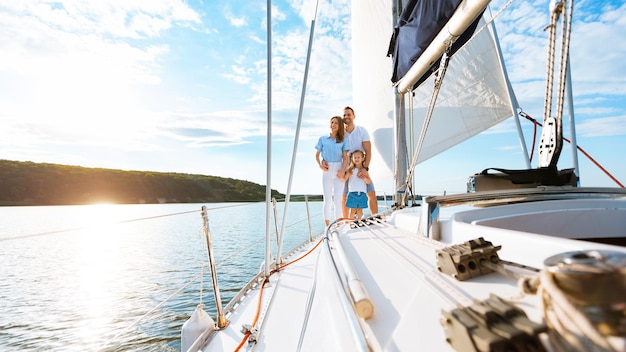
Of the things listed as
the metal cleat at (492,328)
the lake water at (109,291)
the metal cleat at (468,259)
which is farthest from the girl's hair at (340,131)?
the metal cleat at (492,328)

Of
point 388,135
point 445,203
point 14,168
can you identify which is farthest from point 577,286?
point 14,168

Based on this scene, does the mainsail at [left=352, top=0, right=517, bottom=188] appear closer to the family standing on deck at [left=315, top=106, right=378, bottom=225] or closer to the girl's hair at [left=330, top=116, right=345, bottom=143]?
the family standing on deck at [left=315, top=106, right=378, bottom=225]

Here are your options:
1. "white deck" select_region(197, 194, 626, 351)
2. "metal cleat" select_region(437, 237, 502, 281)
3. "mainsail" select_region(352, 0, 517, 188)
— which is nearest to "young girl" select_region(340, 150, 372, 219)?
"mainsail" select_region(352, 0, 517, 188)

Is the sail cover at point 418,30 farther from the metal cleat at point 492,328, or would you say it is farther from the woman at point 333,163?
the metal cleat at point 492,328

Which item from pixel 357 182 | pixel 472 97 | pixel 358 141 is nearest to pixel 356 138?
pixel 358 141

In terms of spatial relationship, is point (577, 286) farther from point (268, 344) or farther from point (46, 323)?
point (46, 323)

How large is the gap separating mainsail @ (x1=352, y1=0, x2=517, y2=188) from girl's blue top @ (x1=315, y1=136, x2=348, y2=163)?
0.85 m

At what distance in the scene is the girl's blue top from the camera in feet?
10.8

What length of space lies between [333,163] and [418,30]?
1.58 metres

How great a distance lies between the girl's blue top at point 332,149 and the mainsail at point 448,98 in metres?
0.85

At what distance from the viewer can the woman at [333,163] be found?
10.8 ft

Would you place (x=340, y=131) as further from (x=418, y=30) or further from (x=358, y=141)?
(x=418, y=30)

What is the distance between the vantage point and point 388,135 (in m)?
4.47

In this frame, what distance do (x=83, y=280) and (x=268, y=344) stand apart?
285 inches
